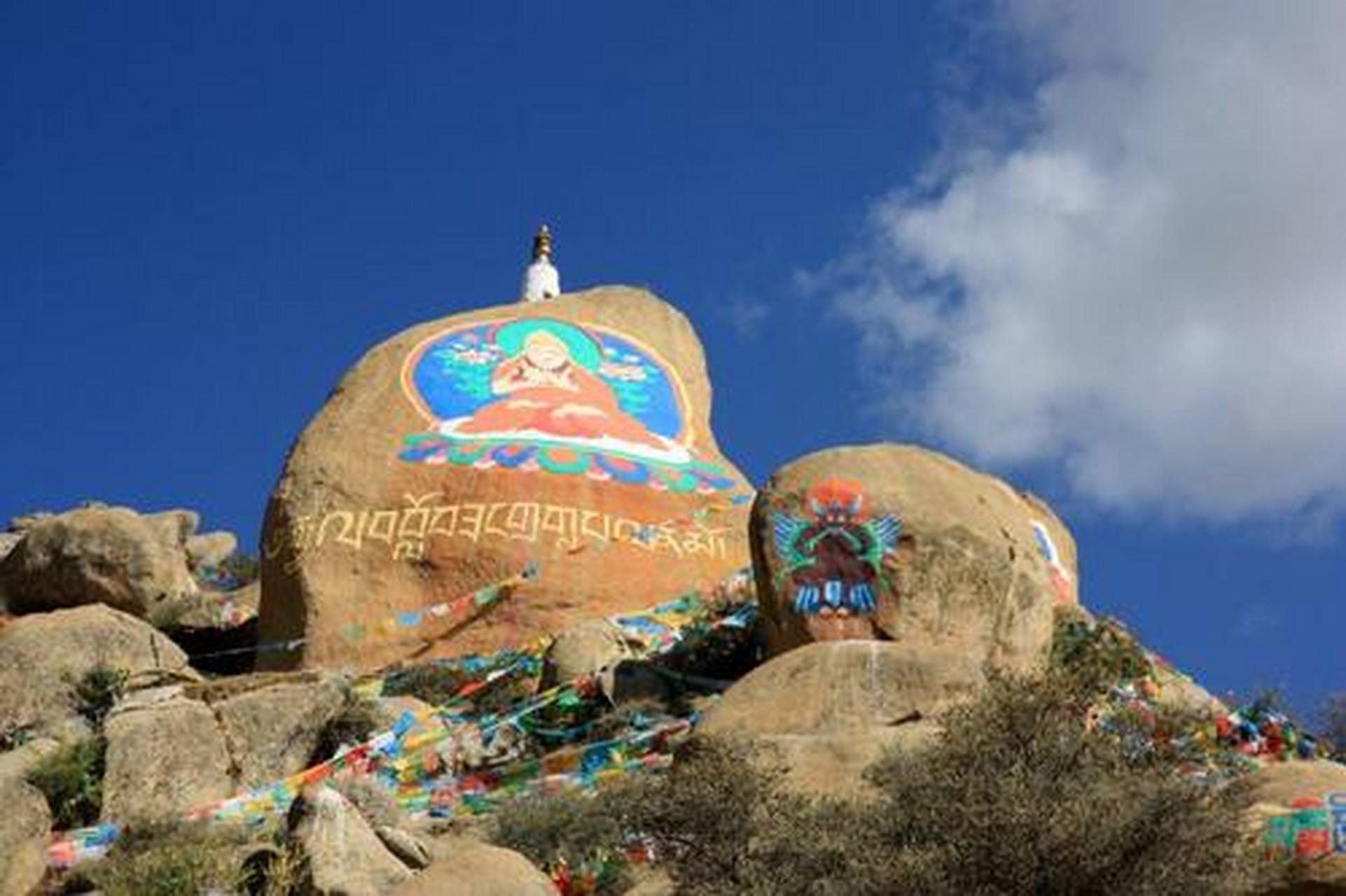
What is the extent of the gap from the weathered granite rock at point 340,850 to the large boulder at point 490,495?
10.5 metres

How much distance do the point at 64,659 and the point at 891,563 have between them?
805 centimetres

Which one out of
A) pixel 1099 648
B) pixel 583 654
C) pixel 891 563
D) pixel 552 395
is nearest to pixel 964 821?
pixel 891 563

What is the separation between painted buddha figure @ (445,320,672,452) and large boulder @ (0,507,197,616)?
171 inches

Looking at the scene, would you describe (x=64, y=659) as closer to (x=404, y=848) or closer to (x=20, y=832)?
(x=20, y=832)

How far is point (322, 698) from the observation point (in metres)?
16.2

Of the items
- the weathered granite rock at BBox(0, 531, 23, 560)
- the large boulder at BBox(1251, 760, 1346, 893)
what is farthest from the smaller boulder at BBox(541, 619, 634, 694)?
the weathered granite rock at BBox(0, 531, 23, 560)

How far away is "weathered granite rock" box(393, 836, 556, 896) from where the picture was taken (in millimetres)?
9617

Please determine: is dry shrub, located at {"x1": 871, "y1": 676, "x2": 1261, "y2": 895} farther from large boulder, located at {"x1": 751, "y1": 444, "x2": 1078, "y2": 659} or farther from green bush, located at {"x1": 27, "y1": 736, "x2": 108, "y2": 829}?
green bush, located at {"x1": 27, "y1": 736, "x2": 108, "y2": 829}

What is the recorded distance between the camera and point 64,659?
59.4 ft

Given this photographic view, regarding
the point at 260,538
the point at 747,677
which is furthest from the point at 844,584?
the point at 260,538

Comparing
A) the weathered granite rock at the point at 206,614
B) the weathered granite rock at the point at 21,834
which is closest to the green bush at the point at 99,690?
the weathered granite rock at the point at 21,834

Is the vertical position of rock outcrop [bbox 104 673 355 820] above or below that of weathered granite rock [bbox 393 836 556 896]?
above

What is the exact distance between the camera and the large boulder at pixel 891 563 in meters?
15.4

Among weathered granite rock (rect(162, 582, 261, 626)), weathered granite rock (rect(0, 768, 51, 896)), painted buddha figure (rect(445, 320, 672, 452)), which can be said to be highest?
painted buddha figure (rect(445, 320, 672, 452))
